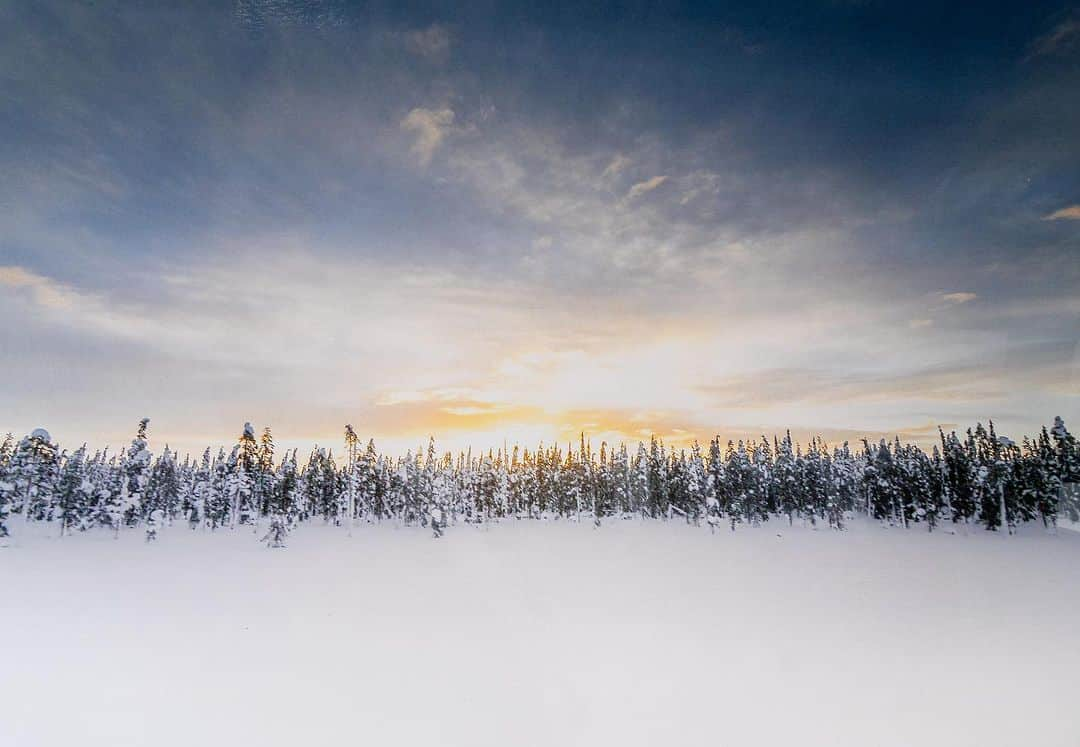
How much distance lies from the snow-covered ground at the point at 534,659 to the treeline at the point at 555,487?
95.0 ft

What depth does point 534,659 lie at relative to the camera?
1260 centimetres

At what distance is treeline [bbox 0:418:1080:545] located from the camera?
59.6 metres

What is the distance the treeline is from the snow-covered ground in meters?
29.0

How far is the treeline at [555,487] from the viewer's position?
2347 inches

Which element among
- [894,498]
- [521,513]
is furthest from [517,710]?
[521,513]

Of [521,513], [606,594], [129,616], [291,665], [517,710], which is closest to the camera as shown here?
[517,710]

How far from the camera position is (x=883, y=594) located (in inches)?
919

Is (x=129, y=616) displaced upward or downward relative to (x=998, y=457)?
downward

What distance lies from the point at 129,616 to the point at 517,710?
51.2 feet

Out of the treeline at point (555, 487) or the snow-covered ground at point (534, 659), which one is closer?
the snow-covered ground at point (534, 659)

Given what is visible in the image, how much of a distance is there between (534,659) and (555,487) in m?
97.7

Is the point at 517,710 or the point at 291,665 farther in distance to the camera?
the point at 291,665

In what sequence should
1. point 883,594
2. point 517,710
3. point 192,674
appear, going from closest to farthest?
point 517,710
point 192,674
point 883,594

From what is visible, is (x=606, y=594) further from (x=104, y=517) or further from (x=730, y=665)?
(x=104, y=517)
